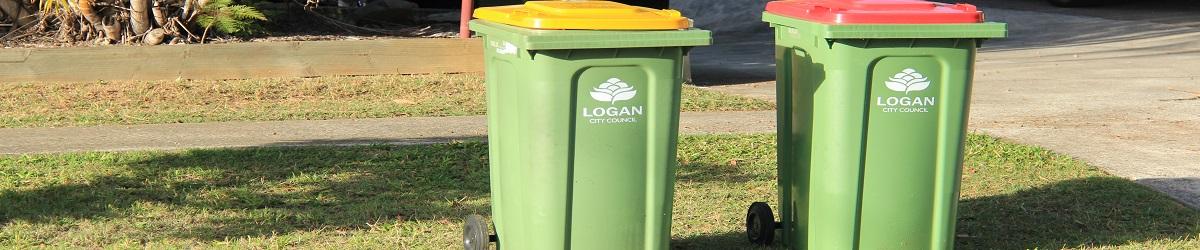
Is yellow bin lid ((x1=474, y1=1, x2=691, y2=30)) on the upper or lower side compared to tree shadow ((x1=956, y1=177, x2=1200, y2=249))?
upper

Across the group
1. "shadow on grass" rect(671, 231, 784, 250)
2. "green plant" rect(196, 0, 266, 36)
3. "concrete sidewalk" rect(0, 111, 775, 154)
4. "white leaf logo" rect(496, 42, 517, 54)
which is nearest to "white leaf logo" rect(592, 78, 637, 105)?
"white leaf logo" rect(496, 42, 517, 54)

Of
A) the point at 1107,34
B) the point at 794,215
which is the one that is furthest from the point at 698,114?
the point at 1107,34

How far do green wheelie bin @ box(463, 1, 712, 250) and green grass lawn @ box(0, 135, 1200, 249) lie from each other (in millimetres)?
1028

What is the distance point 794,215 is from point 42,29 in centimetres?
918

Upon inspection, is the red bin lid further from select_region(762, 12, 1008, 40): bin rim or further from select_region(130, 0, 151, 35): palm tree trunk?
select_region(130, 0, 151, 35): palm tree trunk

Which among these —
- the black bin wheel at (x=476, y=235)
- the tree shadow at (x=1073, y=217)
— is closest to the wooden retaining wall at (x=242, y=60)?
the tree shadow at (x=1073, y=217)

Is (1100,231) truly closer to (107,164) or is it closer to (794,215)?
(794,215)

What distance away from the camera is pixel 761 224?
5.56m

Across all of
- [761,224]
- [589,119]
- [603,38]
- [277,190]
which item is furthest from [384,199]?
[603,38]

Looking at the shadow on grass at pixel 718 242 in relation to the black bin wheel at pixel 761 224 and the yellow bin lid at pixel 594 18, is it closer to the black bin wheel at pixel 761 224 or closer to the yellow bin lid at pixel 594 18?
the black bin wheel at pixel 761 224

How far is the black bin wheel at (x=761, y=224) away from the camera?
553 cm

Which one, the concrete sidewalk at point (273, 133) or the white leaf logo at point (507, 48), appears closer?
the white leaf logo at point (507, 48)

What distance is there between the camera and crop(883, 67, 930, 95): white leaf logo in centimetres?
482

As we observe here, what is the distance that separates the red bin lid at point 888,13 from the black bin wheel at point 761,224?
0.88 m
